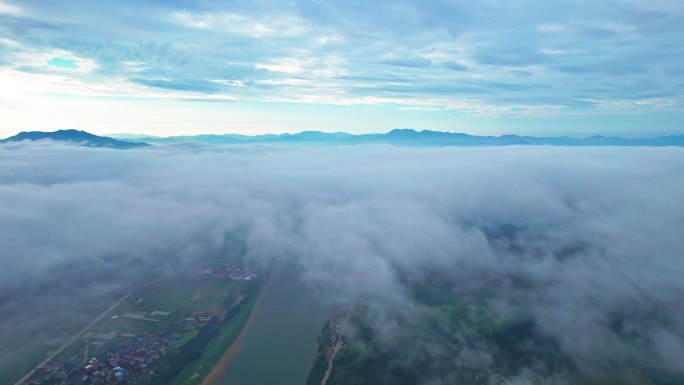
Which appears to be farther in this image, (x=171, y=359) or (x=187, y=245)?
(x=187, y=245)

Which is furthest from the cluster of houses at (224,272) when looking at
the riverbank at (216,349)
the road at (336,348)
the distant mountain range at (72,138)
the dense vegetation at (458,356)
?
the distant mountain range at (72,138)

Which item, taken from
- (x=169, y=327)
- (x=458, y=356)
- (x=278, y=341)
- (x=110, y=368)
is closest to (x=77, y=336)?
(x=110, y=368)

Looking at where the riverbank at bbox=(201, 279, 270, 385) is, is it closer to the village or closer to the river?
the river

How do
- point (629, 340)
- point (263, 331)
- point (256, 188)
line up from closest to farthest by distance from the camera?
1. point (629, 340)
2. point (263, 331)
3. point (256, 188)

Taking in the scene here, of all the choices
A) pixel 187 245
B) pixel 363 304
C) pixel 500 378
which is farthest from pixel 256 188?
pixel 500 378

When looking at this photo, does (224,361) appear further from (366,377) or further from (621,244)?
(621,244)

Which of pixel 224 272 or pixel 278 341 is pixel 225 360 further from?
pixel 224 272
